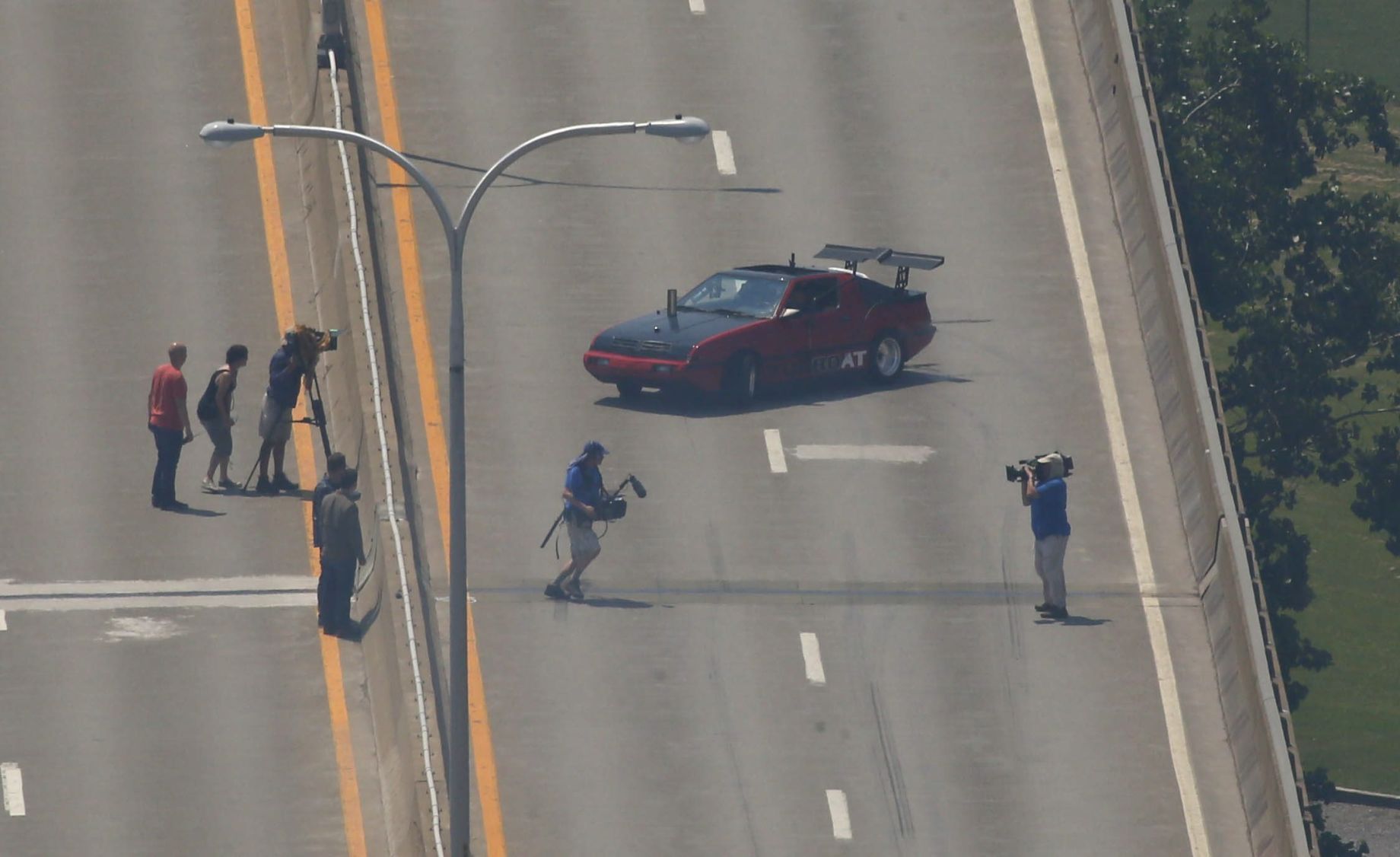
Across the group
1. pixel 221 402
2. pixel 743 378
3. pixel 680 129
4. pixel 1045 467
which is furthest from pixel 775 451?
pixel 680 129

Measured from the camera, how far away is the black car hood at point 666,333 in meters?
30.2

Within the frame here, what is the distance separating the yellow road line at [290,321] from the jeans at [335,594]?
19 cm

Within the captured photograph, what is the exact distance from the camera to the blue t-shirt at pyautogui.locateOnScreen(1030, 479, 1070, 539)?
26062mm

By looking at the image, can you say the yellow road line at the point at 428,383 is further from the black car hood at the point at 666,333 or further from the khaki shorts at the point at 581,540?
the black car hood at the point at 666,333

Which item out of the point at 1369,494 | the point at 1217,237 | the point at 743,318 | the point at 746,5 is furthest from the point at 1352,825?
the point at 743,318

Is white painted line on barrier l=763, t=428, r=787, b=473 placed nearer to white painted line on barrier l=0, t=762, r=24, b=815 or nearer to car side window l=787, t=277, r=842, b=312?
car side window l=787, t=277, r=842, b=312

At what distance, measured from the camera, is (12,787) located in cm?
2461

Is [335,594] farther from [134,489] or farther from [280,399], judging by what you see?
[134,489]

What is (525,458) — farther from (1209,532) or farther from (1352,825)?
(1352,825)

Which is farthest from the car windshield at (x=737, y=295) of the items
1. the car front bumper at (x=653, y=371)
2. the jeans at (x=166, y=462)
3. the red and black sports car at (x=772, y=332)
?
the jeans at (x=166, y=462)

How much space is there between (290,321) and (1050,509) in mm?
10443

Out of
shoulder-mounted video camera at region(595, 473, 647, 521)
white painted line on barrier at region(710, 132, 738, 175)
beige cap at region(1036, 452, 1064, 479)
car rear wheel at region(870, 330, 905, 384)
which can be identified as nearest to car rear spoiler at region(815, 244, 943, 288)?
car rear wheel at region(870, 330, 905, 384)

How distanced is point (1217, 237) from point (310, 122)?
20.8 m

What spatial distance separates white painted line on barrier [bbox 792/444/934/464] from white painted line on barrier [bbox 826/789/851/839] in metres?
6.50
